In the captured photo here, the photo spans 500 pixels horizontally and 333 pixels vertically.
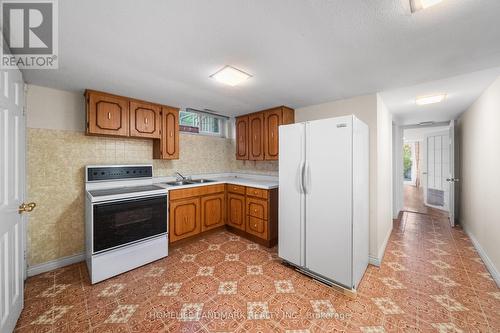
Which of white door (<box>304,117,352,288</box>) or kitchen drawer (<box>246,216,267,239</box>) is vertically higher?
white door (<box>304,117,352,288</box>)

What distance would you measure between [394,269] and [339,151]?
1.66 m

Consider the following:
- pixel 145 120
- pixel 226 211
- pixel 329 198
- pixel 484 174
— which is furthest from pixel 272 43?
pixel 484 174

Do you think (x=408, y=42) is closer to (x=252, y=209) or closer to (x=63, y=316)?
(x=252, y=209)

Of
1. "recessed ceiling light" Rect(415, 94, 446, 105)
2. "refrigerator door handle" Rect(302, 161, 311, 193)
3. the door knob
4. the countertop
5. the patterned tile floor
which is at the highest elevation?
"recessed ceiling light" Rect(415, 94, 446, 105)

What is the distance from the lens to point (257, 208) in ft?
10.0

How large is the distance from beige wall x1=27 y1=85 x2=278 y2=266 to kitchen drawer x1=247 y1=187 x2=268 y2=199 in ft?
6.33

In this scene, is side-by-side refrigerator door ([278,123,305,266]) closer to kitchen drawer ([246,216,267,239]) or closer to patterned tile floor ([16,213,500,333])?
patterned tile floor ([16,213,500,333])

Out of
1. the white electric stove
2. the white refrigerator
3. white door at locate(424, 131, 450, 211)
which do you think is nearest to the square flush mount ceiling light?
the white refrigerator

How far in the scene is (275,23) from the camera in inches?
49.7

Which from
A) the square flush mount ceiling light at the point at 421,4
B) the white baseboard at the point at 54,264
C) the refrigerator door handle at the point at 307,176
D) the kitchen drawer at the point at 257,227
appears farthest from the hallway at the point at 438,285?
the white baseboard at the point at 54,264

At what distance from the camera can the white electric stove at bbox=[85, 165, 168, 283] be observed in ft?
6.91

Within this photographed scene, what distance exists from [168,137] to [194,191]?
951mm

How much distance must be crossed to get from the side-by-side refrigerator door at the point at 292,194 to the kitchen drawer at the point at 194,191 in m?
1.36

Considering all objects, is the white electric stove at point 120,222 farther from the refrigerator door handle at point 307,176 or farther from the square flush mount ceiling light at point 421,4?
the square flush mount ceiling light at point 421,4
